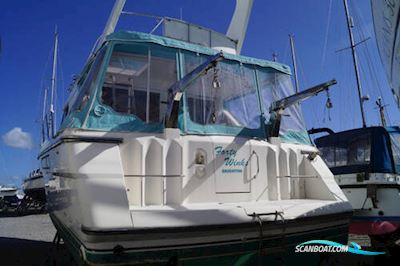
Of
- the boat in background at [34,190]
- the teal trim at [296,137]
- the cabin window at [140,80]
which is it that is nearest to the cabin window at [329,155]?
the teal trim at [296,137]

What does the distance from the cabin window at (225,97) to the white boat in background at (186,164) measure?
0.01 metres

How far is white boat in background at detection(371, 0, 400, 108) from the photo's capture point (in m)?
5.31

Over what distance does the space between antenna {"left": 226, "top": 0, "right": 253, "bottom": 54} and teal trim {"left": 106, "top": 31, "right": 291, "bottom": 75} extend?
2.12 m

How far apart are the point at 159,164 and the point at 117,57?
1261 millimetres

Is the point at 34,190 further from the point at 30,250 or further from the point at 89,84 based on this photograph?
the point at 89,84

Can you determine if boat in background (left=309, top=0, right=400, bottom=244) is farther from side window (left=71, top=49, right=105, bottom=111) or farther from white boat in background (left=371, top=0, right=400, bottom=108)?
side window (left=71, top=49, right=105, bottom=111)

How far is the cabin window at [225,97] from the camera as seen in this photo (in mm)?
4016

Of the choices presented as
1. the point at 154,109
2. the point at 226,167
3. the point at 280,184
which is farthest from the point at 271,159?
the point at 154,109

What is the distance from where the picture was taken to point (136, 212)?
9.26ft

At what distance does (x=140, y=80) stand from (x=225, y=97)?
1053 millimetres

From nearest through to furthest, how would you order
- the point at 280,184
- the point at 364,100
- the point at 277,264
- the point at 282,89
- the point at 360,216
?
1. the point at 277,264
2. the point at 280,184
3. the point at 282,89
4. the point at 360,216
5. the point at 364,100

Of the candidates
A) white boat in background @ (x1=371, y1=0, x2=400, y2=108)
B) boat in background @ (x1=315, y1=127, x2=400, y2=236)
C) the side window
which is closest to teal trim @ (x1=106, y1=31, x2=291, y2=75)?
the side window

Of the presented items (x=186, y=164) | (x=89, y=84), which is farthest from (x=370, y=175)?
(x=89, y=84)

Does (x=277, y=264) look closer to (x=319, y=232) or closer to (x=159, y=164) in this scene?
(x=319, y=232)
